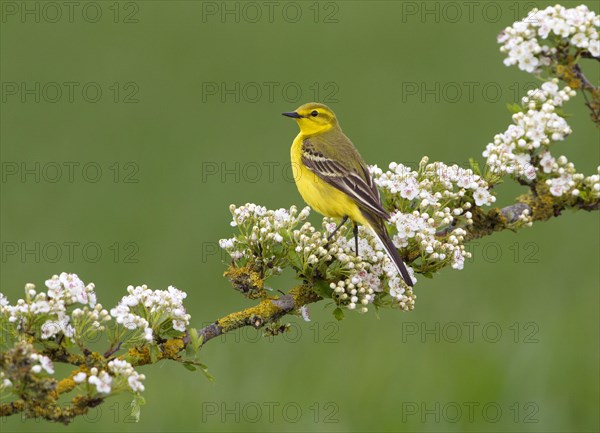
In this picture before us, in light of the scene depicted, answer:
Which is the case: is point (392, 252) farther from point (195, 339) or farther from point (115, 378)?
point (115, 378)

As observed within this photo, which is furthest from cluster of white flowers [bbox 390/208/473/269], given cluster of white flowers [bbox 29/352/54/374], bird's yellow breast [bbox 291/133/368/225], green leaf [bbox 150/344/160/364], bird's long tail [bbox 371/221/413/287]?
cluster of white flowers [bbox 29/352/54/374]

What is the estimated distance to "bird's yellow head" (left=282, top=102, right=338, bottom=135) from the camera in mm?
6980

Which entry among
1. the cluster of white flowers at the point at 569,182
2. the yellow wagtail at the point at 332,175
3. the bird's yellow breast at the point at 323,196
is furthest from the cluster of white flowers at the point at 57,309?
the cluster of white flowers at the point at 569,182

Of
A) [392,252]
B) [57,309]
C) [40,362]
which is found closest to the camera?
[40,362]

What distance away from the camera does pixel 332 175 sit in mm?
6246

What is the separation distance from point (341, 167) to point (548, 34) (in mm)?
1567

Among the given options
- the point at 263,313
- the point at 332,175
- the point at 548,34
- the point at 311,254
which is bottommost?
the point at 263,313

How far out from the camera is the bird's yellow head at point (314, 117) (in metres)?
6.98

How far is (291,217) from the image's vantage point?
4711mm

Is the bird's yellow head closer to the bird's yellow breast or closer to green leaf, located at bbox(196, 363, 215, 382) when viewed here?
the bird's yellow breast

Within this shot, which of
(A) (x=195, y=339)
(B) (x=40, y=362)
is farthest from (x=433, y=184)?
(B) (x=40, y=362)

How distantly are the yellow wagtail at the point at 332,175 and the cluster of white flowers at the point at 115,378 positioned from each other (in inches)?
67.4

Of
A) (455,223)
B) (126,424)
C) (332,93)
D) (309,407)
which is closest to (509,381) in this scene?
(309,407)

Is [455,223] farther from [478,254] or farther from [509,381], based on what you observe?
[478,254]
